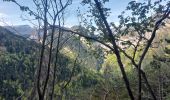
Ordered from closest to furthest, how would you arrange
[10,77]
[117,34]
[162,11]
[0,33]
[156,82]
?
1. [162,11]
2. [117,34]
3. [156,82]
4. [10,77]
5. [0,33]

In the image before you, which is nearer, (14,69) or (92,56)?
(92,56)

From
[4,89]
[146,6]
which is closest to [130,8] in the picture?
[146,6]

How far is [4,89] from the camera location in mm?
119625

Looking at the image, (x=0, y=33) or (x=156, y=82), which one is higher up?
(x=0, y=33)

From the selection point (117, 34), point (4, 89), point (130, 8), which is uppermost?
point (130, 8)

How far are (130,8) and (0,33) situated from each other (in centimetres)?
16559

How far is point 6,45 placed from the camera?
171 metres

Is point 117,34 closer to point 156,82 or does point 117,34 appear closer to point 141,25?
point 141,25

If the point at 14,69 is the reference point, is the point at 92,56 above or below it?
above

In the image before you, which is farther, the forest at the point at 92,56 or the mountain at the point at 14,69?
the mountain at the point at 14,69

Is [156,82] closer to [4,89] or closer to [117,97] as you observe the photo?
[117,97]

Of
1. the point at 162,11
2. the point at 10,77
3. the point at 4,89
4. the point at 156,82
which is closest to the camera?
the point at 162,11

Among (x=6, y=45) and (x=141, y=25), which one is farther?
(x=6, y=45)

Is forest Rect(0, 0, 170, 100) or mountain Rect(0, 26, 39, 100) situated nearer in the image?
forest Rect(0, 0, 170, 100)
